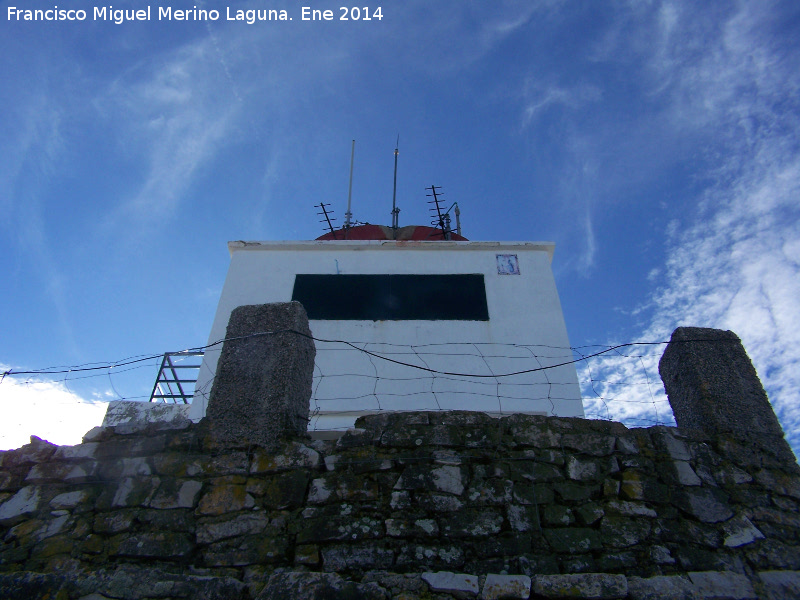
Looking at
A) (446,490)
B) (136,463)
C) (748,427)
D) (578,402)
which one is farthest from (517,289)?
(136,463)

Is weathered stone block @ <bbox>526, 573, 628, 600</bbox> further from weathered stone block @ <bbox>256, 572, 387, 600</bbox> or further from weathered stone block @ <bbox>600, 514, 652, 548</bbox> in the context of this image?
weathered stone block @ <bbox>256, 572, 387, 600</bbox>

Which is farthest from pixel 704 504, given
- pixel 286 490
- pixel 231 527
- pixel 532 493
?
pixel 231 527

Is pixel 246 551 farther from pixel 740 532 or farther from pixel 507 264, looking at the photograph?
pixel 507 264

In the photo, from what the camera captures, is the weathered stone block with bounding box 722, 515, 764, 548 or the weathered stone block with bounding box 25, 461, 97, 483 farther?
the weathered stone block with bounding box 25, 461, 97, 483

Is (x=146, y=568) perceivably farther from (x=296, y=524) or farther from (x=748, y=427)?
(x=748, y=427)

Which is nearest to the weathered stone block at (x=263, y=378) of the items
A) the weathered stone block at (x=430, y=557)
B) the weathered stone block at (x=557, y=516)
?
the weathered stone block at (x=430, y=557)

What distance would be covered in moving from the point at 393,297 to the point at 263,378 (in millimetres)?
7196

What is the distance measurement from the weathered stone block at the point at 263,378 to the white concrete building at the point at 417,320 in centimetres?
452

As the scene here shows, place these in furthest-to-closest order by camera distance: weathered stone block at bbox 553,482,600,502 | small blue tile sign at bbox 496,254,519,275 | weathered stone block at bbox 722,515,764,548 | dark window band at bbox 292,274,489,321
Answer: small blue tile sign at bbox 496,254,519,275, dark window band at bbox 292,274,489,321, weathered stone block at bbox 553,482,600,502, weathered stone block at bbox 722,515,764,548

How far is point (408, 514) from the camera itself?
12.5ft

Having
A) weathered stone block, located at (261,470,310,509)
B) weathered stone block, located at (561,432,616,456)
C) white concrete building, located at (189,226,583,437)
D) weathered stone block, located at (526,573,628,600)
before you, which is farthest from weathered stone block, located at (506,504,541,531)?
white concrete building, located at (189,226,583,437)

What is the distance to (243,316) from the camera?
16.0ft

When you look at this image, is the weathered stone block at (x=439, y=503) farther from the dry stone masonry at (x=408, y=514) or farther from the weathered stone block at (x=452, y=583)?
the weathered stone block at (x=452, y=583)

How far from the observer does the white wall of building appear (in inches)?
388
